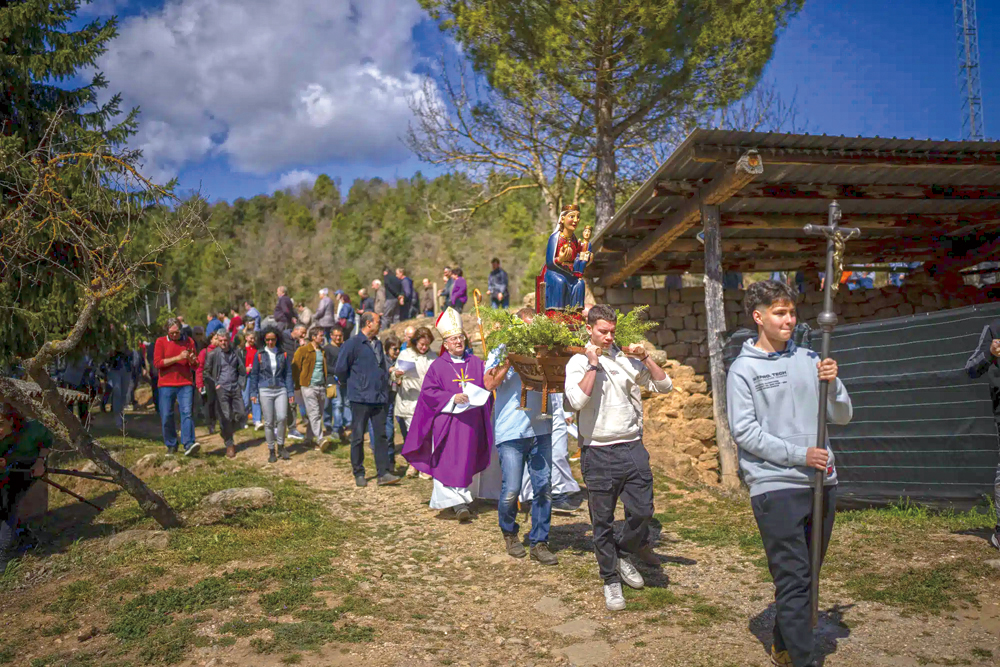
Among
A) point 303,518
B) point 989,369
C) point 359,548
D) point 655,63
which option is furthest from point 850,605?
point 655,63

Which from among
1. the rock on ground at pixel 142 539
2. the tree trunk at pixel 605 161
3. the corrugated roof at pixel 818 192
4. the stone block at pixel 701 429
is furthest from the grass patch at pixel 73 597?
the tree trunk at pixel 605 161

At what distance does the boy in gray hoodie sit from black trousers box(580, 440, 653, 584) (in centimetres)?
123

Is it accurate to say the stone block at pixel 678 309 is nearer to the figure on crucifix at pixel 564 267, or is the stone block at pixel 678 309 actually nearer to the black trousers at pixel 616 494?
the figure on crucifix at pixel 564 267

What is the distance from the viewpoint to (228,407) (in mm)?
11297

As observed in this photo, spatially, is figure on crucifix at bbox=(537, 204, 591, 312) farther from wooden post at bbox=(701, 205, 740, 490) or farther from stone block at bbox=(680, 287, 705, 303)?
stone block at bbox=(680, 287, 705, 303)

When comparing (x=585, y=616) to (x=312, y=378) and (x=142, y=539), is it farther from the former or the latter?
(x=312, y=378)

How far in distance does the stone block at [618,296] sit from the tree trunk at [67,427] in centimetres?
737

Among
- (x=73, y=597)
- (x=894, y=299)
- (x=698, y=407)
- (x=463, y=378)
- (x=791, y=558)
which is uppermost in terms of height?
(x=894, y=299)

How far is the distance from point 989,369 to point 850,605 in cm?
218

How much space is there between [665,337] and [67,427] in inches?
344

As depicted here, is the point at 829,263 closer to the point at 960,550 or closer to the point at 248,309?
the point at 960,550

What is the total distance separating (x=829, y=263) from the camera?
387 cm

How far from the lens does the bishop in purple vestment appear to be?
7508mm

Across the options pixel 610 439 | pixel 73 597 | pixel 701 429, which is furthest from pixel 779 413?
pixel 701 429
